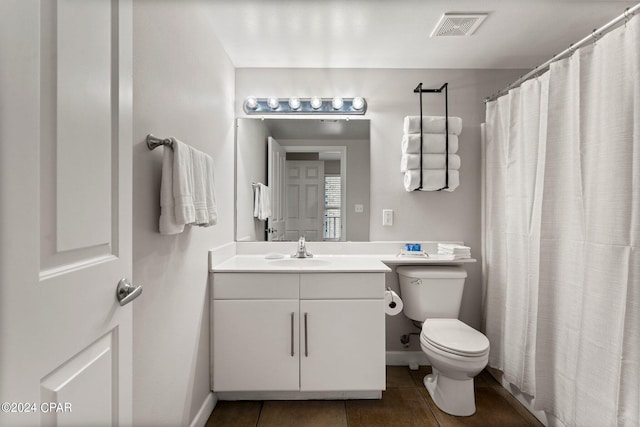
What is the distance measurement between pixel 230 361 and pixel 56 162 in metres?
1.52

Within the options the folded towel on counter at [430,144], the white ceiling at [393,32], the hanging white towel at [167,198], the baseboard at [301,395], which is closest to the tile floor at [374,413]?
the baseboard at [301,395]

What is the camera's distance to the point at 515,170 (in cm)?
191

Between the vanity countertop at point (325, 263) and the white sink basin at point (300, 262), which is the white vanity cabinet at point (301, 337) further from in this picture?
the white sink basin at point (300, 262)

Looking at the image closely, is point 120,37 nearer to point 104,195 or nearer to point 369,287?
point 104,195

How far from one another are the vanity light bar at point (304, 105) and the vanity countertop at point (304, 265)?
3.55 ft

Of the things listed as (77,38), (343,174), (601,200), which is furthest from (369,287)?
(77,38)

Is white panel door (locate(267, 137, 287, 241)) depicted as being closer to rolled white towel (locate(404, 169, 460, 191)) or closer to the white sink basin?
the white sink basin

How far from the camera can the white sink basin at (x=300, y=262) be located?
2.03 meters

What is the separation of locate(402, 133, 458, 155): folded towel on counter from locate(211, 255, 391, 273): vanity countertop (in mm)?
832

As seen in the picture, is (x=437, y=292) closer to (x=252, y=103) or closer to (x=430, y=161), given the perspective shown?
(x=430, y=161)

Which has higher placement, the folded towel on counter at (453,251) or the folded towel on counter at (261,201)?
the folded towel on counter at (261,201)

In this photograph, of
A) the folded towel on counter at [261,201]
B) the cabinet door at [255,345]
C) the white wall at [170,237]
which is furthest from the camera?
the folded towel on counter at [261,201]

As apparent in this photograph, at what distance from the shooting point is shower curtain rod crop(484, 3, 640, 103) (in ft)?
3.98

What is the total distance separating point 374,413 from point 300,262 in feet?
3.23
